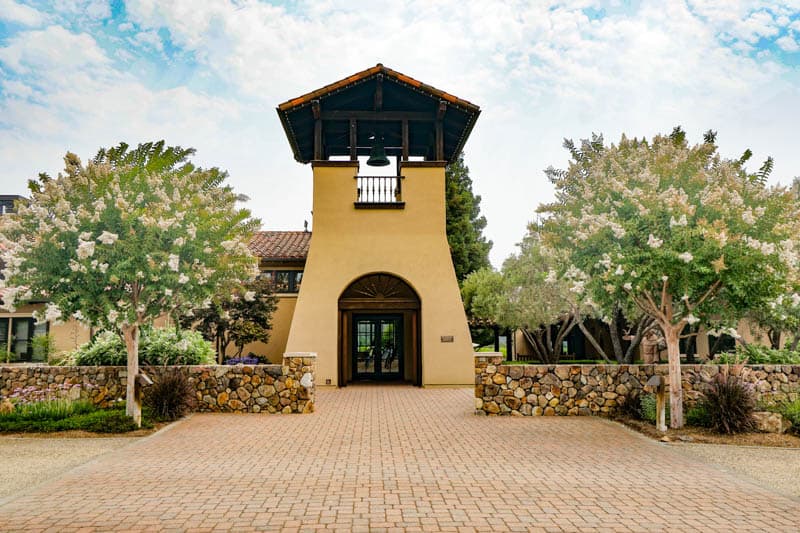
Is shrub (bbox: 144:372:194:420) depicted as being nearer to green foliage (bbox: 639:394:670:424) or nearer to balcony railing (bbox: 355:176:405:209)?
balcony railing (bbox: 355:176:405:209)

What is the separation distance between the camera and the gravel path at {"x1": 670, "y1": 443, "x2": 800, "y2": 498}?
6555 millimetres

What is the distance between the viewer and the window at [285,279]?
20.4m

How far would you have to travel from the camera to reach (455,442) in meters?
8.75

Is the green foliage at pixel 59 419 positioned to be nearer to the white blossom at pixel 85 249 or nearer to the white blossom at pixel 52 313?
the white blossom at pixel 52 313

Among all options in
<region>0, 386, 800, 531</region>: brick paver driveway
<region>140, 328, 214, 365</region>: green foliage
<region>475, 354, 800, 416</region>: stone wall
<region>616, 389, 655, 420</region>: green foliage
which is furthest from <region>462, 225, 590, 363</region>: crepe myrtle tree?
<region>140, 328, 214, 365</region>: green foliage

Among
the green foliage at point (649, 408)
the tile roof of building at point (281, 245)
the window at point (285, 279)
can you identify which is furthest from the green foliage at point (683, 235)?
the tile roof of building at point (281, 245)

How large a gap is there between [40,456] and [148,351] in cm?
445

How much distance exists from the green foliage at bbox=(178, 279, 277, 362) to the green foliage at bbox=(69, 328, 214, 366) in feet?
14.5

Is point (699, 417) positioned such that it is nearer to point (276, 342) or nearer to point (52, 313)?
point (52, 313)

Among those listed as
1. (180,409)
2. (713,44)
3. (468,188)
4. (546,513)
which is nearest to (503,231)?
(468,188)

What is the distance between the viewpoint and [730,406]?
9359mm

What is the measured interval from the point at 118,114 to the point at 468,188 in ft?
72.3

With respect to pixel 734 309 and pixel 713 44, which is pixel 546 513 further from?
pixel 713 44

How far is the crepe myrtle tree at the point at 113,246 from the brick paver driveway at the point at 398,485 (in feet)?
8.35
